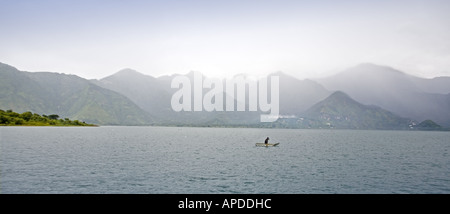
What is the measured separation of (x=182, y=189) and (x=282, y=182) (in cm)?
1774

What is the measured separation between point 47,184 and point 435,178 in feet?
231

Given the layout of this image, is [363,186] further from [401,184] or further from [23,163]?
[23,163]

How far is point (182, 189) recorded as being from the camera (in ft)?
142
